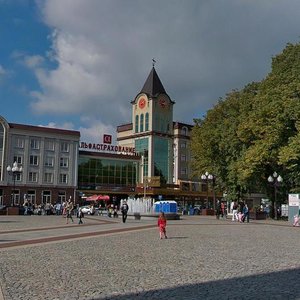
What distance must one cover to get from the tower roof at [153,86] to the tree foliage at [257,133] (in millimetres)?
39567

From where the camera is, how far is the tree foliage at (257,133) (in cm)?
4050

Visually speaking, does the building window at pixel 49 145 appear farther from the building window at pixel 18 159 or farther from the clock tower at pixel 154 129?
the clock tower at pixel 154 129

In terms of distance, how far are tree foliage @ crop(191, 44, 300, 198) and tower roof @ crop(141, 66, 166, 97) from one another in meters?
39.6

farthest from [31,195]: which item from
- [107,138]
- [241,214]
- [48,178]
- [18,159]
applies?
[241,214]

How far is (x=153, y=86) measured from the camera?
322 ft

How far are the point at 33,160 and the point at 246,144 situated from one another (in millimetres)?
42261

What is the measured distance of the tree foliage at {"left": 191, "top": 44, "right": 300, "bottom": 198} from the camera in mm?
40500

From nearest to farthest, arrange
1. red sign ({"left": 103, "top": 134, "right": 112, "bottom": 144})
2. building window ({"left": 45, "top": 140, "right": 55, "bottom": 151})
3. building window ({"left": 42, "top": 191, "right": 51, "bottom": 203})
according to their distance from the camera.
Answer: building window ({"left": 42, "top": 191, "right": 51, "bottom": 203}), building window ({"left": 45, "top": 140, "right": 55, "bottom": 151}), red sign ({"left": 103, "top": 134, "right": 112, "bottom": 144})

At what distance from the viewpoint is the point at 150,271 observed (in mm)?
11961

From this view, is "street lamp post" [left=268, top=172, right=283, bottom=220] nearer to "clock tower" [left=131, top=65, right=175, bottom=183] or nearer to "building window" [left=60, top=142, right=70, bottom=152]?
"building window" [left=60, top=142, right=70, bottom=152]

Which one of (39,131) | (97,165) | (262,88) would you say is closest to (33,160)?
(39,131)

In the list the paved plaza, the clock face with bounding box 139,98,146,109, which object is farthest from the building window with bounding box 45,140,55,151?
the paved plaza

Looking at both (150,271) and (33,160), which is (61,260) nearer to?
(150,271)

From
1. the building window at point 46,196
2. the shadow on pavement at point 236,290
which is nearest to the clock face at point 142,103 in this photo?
the building window at point 46,196
